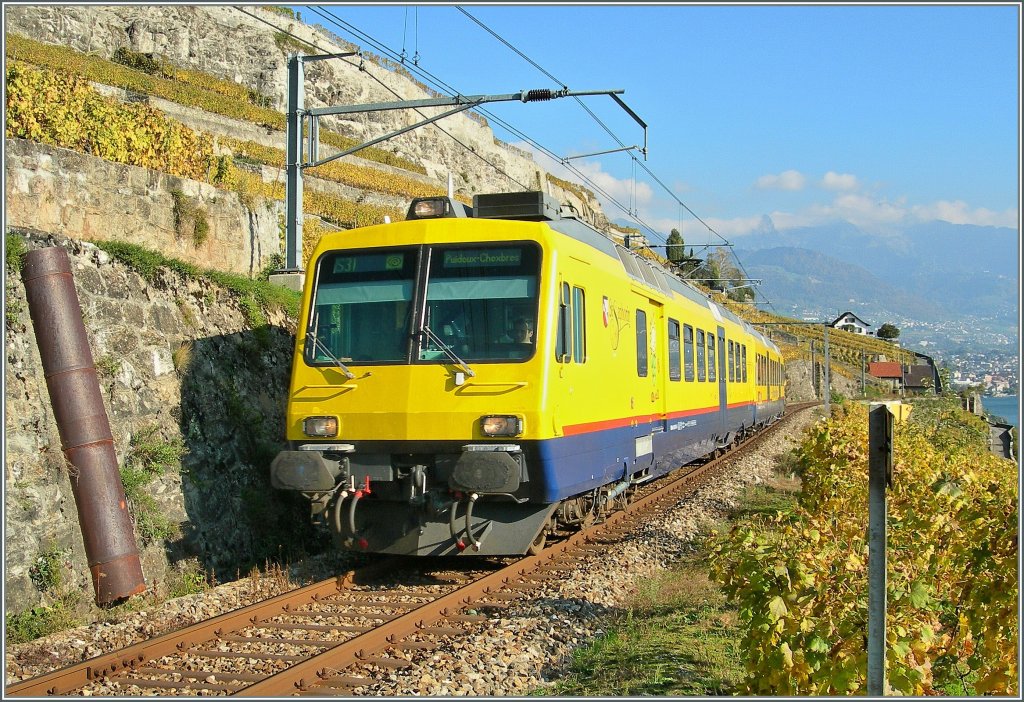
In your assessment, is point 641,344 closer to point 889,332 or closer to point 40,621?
point 40,621

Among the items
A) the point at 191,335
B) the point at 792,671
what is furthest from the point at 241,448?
the point at 792,671

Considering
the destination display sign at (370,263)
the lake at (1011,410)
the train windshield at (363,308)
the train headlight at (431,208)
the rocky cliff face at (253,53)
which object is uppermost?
the rocky cliff face at (253,53)

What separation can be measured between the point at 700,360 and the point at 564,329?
809cm

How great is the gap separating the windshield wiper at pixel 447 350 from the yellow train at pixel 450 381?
0.04ft

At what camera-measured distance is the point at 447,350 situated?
8.55 meters

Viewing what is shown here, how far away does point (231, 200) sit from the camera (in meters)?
14.4

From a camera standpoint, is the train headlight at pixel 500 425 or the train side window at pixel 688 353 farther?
the train side window at pixel 688 353

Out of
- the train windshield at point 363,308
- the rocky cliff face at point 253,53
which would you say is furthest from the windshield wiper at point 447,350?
the rocky cliff face at point 253,53

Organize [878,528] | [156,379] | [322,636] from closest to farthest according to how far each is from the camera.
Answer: [878,528] → [322,636] → [156,379]

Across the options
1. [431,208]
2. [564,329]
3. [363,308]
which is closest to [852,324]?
[431,208]

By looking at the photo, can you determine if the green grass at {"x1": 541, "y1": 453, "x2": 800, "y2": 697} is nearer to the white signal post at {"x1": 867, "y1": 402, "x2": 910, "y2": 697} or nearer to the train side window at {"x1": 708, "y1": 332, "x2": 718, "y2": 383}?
the white signal post at {"x1": 867, "y1": 402, "x2": 910, "y2": 697}

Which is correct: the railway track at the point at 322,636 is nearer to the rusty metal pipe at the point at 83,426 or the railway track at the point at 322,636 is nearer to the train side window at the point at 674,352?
the rusty metal pipe at the point at 83,426

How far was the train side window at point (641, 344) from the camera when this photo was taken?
38.1 feet

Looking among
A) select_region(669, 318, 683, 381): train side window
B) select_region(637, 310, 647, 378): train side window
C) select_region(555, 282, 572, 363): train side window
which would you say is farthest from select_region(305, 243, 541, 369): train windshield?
select_region(669, 318, 683, 381): train side window
